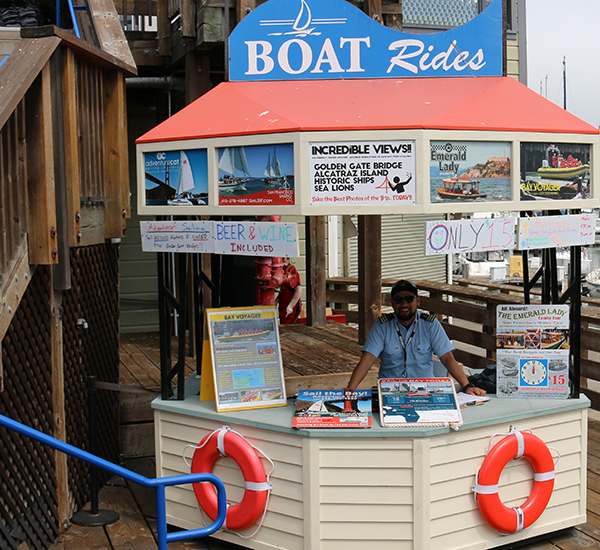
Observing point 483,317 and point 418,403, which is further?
point 483,317

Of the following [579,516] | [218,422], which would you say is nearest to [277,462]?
[218,422]

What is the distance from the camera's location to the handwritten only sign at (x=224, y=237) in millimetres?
4207

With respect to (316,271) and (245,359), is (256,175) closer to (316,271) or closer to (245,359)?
(245,359)

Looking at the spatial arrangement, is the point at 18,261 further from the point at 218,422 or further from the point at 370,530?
the point at 370,530

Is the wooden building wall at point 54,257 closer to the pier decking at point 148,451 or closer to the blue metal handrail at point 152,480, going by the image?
the pier decking at point 148,451

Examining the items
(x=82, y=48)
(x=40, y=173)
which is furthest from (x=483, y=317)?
(x=40, y=173)

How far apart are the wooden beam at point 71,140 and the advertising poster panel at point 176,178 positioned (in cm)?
58

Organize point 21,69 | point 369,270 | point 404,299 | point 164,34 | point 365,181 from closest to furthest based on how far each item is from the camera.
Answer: point 365,181
point 21,69
point 404,299
point 369,270
point 164,34

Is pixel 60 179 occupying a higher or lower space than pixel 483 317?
higher

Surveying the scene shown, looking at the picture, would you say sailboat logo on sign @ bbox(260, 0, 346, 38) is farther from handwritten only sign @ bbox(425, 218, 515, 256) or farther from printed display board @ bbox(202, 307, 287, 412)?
printed display board @ bbox(202, 307, 287, 412)

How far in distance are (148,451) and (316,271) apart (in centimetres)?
328

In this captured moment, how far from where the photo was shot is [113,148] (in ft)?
18.8

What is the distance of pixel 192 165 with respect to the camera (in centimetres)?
454

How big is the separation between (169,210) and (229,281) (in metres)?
4.72
